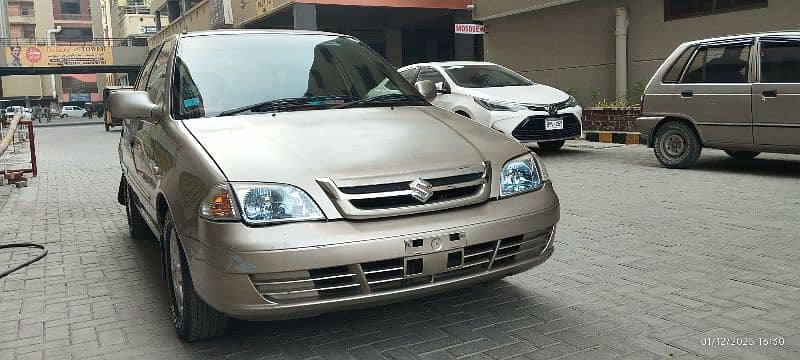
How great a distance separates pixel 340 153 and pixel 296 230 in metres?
0.49

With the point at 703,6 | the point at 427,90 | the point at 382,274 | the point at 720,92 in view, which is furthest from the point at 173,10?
the point at 382,274

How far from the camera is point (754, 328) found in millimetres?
3248

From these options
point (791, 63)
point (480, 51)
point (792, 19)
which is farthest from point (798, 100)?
point (480, 51)

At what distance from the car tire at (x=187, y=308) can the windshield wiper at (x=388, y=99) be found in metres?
1.18

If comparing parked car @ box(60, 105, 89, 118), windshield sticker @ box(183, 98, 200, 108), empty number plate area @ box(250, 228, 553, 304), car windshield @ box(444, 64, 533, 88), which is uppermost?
parked car @ box(60, 105, 89, 118)

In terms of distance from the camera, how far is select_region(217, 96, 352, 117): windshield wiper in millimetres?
3748

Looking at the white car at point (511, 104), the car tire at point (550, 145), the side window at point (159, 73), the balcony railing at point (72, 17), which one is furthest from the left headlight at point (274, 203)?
the balcony railing at point (72, 17)

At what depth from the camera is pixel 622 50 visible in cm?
1440

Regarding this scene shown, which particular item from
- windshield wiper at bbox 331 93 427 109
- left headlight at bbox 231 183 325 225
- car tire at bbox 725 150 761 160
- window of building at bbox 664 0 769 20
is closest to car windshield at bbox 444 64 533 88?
car tire at bbox 725 150 761 160

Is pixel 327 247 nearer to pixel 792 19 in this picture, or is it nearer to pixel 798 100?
pixel 798 100

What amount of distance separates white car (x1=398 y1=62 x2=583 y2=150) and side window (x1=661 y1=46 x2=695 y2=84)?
1748mm

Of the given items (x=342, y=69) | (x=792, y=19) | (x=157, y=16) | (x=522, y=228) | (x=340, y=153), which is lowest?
(x=522, y=228)

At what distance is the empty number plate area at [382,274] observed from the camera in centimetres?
279
